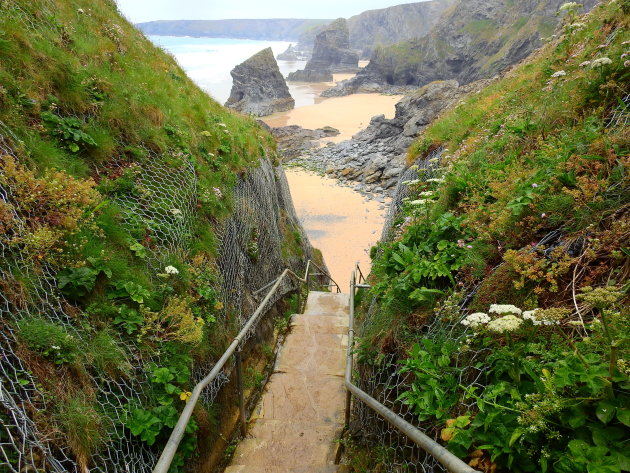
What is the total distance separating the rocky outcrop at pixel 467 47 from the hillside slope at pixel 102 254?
67.3m

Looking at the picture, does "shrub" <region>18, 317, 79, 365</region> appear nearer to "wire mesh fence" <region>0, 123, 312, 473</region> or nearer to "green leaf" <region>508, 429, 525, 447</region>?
"wire mesh fence" <region>0, 123, 312, 473</region>

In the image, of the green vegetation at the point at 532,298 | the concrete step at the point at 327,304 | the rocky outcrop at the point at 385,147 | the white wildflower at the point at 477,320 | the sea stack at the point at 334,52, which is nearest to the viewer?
the green vegetation at the point at 532,298

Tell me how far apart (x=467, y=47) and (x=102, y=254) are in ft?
299

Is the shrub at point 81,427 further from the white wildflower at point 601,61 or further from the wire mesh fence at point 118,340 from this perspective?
the white wildflower at point 601,61

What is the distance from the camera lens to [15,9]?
5.00 metres

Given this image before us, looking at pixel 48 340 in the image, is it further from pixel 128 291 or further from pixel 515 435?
pixel 515 435

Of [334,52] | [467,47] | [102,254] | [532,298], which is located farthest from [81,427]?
[334,52]

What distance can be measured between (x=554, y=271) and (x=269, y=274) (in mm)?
6455

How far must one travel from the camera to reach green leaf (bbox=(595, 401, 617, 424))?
1639 millimetres

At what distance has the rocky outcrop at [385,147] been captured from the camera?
31250 millimetres

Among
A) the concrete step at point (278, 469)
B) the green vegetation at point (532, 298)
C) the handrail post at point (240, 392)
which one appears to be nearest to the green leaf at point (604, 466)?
the green vegetation at point (532, 298)

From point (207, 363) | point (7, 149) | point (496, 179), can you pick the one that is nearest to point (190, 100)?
point (7, 149)

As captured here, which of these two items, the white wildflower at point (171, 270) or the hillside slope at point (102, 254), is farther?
the white wildflower at point (171, 270)

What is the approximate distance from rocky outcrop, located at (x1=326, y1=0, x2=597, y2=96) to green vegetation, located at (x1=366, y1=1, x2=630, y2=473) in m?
66.8
